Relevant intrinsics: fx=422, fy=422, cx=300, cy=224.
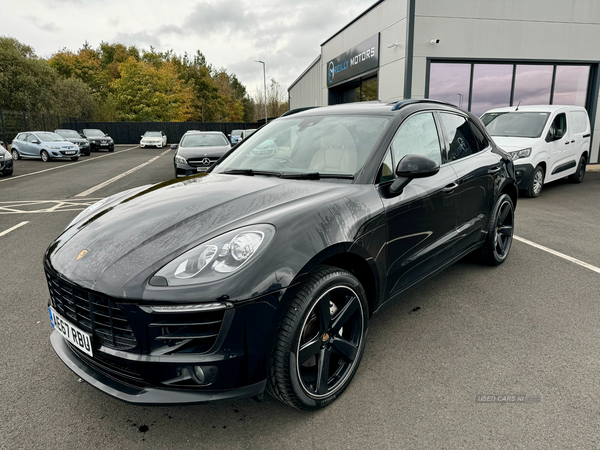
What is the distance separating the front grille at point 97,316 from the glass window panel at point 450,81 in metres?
13.6

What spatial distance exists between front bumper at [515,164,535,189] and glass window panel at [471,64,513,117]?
6.29m

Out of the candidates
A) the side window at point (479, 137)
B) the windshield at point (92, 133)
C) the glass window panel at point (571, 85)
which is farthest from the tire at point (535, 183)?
the windshield at point (92, 133)

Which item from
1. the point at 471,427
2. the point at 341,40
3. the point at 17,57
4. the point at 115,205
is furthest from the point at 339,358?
the point at 17,57

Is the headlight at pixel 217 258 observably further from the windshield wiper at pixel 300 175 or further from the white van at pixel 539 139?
the white van at pixel 539 139

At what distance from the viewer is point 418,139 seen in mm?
3104

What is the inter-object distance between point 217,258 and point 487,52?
14.5 m

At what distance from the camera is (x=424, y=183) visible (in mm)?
2957

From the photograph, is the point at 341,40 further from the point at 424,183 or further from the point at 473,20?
the point at 424,183

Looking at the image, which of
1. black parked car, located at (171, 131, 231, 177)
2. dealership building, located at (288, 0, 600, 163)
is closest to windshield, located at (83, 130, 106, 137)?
black parked car, located at (171, 131, 231, 177)

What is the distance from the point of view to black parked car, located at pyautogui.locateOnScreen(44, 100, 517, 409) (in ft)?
5.97

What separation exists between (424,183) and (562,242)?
351cm

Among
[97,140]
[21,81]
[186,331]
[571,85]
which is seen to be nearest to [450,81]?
[571,85]

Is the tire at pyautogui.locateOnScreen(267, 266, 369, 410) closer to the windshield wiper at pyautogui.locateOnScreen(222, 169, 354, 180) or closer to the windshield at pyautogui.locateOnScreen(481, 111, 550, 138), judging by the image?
the windshield wiper at pyautogui.locateOnScreen(222, 169, 354, 180)

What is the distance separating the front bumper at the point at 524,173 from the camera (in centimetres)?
838
